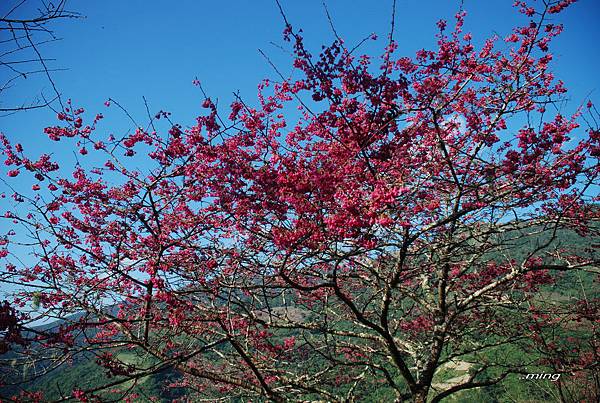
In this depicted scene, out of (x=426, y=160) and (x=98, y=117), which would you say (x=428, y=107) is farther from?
(x=98, y=117)

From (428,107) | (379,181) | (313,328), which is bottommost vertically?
(313,328)

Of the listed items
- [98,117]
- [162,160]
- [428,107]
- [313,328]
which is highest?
[98,117]

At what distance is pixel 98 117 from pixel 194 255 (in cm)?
315

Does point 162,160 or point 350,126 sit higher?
point 162,160

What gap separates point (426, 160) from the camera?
5.67 meters

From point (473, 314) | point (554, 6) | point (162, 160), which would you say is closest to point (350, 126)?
point (162, 160)

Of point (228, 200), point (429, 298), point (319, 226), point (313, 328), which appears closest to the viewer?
point (319, 226)

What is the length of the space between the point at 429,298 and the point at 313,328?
3.14 metres

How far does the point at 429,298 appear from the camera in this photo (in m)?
6.90

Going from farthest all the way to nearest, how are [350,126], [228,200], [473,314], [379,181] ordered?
[473,314]
[228,200]
[350,126]
[379,181]

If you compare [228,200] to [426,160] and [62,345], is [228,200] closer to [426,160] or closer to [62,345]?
[62,345]

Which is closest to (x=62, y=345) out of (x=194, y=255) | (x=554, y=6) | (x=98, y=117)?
(x=194, y=255)

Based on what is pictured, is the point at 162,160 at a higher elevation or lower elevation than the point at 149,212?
higher

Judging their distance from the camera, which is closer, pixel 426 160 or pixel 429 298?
pixel 426 160
